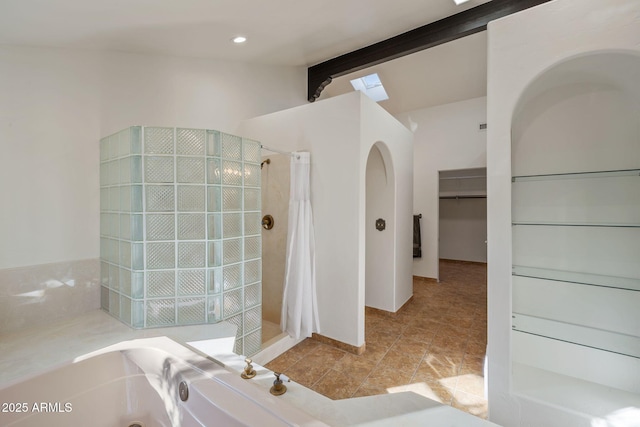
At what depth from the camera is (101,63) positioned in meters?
2.22

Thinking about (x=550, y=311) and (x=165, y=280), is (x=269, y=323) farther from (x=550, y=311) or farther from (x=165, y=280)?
(x=550, y=311)

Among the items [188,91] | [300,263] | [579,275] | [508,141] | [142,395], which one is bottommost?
[142,395]

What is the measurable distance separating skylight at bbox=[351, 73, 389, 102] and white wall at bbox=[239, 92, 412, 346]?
2.03 meters

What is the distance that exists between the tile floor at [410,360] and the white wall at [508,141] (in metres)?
0.36

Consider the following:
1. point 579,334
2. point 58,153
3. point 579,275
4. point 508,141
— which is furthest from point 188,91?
point 579,334

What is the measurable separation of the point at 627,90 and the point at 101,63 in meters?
3.61

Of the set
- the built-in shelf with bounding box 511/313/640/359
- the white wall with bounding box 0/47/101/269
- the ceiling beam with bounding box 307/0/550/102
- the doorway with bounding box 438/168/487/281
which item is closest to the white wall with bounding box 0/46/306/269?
the white wall with bounding box 0/47/101/269

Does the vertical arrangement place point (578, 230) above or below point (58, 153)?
below

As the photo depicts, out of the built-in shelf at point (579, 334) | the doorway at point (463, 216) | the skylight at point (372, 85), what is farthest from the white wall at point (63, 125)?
the doorway at point (463, 216)

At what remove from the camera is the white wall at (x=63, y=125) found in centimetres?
187

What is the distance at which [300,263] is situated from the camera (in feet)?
8.58

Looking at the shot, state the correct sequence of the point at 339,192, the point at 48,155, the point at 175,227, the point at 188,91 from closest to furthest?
the point at 175,227 → the point at 48,155 → the point at 339,192 → the point at 188,91

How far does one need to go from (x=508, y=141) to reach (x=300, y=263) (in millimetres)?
1893

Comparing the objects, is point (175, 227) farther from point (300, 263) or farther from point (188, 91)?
point (188, 91)
